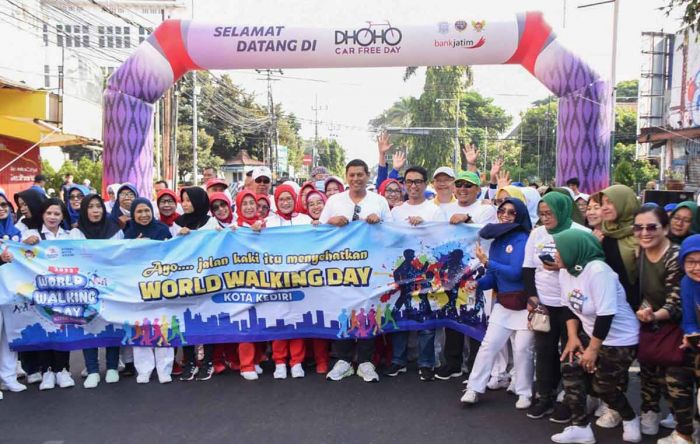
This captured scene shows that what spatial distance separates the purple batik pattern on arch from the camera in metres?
9.16

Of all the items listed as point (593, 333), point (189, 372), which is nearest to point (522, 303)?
point (593, 333)

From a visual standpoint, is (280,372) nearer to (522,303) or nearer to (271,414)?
(271,414)

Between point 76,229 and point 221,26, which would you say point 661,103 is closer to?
point 221,26

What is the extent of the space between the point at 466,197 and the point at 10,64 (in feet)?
50.9

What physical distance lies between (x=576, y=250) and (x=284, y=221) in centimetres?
303

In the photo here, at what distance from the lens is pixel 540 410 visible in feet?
14.6

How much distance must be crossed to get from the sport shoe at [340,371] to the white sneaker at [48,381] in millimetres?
2301

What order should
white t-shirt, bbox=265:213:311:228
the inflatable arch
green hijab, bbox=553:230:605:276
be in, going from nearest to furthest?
green hijab, bbox=553:230:605:276
white t-shirt, bbox=265:213:311:228
the inflatable arch

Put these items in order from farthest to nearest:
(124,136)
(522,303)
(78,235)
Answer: (124,136) → (78,235) → (522,303)

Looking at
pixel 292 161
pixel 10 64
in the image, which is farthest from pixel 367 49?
pixel 292 161

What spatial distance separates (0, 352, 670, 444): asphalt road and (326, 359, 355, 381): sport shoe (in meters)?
0.07

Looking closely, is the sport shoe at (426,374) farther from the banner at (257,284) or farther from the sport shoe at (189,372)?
the sport shoe at (189,372)

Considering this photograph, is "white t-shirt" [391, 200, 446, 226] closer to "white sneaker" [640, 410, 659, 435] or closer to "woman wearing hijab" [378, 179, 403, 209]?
"woman wearing hijab" [378, 179, 403, 209]

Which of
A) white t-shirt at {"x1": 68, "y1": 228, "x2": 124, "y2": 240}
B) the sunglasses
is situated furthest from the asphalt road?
the sunglasses
